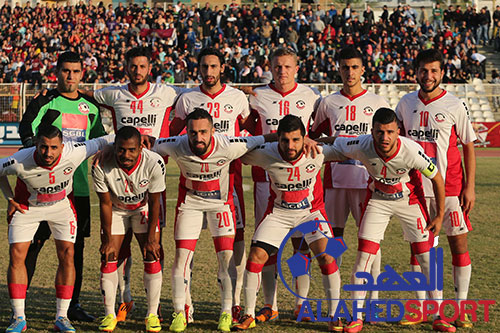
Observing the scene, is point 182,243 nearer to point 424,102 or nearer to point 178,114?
point 178,114

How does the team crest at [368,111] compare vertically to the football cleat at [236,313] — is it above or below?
above

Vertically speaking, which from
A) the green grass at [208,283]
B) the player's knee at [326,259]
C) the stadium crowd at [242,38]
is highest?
the stadium crowd at [242,38]

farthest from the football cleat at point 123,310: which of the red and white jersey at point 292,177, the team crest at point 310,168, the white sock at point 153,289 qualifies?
the team crest at point 310,168

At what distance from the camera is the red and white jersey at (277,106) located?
734cm

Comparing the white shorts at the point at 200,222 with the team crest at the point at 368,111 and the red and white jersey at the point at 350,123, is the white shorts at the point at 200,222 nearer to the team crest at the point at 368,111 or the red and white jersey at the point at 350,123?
the red and white jersey at the point at 350,123

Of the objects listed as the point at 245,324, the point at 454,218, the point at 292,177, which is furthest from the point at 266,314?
the point at 454,218

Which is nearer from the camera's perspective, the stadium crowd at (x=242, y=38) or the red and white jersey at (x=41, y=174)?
the red and white jersey at (x=41, y=174)

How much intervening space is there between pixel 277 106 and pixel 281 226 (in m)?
1.52

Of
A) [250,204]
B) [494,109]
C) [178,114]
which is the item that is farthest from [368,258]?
[494,109]

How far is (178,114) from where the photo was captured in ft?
24.1

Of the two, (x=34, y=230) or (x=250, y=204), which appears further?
(x=250, y=204)

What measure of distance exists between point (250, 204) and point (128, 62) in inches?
279

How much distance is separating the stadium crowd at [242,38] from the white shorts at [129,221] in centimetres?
1999

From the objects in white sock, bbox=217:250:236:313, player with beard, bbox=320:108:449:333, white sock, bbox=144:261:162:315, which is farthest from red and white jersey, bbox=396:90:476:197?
white sock, bbox=144:261:162:315
